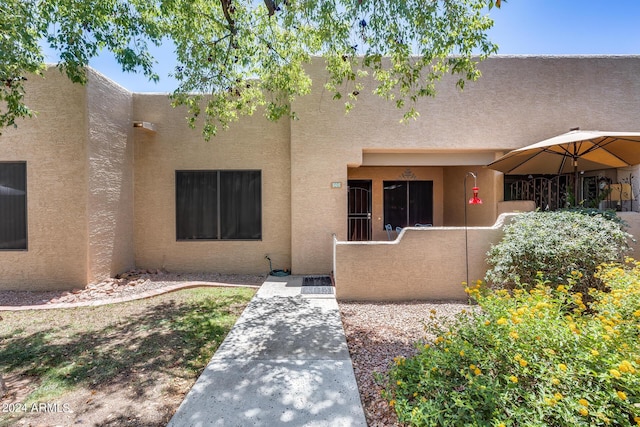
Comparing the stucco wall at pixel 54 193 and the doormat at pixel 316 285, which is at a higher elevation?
the stucco wall at pixel 54 193

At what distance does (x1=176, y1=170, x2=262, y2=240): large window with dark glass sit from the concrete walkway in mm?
3618

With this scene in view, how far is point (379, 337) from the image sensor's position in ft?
15.2

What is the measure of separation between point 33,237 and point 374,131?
27.6ft

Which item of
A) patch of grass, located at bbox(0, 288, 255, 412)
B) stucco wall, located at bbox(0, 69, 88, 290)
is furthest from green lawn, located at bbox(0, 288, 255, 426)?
stucco wall, located at bbox(0, 69, 88, 290)

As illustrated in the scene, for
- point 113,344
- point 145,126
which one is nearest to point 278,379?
point 113,344

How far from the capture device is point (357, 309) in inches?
233

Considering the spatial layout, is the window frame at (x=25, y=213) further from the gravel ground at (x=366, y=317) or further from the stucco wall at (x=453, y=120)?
the stucco wall at (x=453, y=120)

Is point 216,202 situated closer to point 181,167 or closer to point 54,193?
point 181,167

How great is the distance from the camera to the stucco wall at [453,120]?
26.9 feet

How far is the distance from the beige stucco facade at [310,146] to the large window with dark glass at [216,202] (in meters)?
0.19

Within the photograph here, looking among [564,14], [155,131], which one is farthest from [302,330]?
[564,14]

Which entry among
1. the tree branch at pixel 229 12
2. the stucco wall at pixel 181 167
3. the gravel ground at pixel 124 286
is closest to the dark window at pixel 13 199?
the gravel ground at pixel 124 286

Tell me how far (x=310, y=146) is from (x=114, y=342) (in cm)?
587

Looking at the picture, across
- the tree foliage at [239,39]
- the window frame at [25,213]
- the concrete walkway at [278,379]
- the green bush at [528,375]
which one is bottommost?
the concrete walkway at [278,379]
